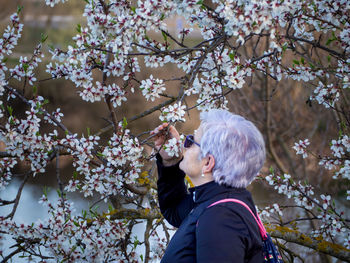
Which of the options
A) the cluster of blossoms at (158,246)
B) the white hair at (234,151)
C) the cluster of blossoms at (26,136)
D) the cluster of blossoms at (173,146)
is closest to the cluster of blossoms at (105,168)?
the cluster of blossoms at (26,136)

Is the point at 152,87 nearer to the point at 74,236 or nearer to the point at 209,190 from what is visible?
the point at 209,190

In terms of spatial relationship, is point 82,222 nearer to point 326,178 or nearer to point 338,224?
point 338,224

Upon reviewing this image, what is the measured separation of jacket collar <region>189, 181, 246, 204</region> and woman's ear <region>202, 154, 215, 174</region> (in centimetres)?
4

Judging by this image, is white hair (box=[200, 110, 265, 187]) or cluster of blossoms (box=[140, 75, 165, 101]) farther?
cluster of blossoms (box=[140, 75, 165, 101])

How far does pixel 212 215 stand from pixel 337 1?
1283 mm

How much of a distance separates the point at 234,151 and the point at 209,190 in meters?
0.14

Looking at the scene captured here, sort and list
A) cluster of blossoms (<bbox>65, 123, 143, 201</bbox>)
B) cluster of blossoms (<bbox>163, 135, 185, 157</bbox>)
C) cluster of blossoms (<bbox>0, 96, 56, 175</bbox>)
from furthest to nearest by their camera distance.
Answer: cluster of blossoms (<bbox>0, 96, 56, 175</bbox>), cluster of blossoms (<bbox>65, 123, 143, 201</bbox>), cluster of blossoms (<bbox>163, 135, 185, 157</bbox>)

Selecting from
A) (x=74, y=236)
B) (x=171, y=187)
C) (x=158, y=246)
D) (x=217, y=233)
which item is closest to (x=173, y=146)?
(x=171, y=187)

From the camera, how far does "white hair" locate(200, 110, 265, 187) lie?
1139mm

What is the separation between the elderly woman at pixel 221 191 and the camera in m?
1.01

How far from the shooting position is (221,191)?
1.14 m

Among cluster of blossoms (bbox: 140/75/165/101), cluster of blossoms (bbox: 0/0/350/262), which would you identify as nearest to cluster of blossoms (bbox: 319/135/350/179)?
cluster of blossoms (bbox: 0/0/350/262)

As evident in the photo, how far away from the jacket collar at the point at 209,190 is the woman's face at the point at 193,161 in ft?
0.16

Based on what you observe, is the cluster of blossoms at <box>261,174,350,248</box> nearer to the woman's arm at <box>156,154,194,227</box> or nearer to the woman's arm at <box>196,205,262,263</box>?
the woman's arm at <box>156,154,194,227</box>
